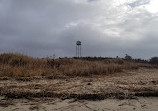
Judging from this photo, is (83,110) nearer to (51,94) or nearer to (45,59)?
(51,94)

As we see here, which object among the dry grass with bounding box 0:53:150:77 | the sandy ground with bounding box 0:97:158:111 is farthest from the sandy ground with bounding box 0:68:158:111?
the dry grass with bounding box 0:53:150:77

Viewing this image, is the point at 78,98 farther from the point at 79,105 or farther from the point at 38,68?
the point at 38,68

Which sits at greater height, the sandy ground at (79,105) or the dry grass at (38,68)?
the dry grass at (38,68)

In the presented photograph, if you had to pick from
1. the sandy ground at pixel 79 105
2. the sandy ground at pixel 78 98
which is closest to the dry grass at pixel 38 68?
the sandy ground at pixel 78 98

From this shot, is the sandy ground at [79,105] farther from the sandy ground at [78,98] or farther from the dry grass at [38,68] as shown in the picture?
the dry grass at [38,68]

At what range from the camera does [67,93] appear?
7.41 meters

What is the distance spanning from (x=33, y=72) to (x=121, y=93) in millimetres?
4655

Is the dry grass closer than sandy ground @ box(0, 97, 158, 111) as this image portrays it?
No

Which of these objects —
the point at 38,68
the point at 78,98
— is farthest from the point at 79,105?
the point at 38,68

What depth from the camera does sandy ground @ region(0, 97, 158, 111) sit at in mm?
6598

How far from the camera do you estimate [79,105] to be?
6.76 metres

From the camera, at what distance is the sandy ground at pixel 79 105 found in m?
6.60

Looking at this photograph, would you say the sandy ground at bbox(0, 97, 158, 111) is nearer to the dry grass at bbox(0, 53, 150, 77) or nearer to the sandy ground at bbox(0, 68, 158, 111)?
the sandy ground at bbox(0, 68, 158, 111)

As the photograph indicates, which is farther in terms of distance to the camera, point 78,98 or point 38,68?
point 38,68
